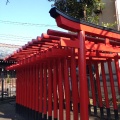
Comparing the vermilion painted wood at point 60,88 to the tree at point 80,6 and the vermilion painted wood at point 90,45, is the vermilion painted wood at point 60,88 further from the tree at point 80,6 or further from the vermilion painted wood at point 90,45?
the tree at point 80,6

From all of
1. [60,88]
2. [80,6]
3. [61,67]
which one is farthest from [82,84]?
[80,6]

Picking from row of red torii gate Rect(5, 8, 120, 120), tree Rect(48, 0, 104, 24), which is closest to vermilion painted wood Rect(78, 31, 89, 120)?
row of red torii gate Rect(5, 8, 120, 120)

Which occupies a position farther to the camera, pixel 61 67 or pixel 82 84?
pixel 61 67

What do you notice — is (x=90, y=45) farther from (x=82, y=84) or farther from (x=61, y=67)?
(x=61, y=67)

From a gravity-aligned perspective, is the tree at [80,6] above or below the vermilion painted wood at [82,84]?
above

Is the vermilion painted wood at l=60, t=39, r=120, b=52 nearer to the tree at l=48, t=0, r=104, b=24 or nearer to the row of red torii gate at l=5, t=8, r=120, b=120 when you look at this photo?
the row of red torii gate at l=5, t=8, r=120, b=120

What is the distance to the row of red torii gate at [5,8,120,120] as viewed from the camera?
4.48 m

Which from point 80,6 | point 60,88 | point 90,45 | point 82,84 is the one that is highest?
point 80,6

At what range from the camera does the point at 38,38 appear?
5102 millimetres

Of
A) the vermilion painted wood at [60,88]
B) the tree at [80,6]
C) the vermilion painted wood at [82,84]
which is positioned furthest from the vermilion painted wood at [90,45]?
the tree at [80,6]

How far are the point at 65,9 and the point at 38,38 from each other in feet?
25.2

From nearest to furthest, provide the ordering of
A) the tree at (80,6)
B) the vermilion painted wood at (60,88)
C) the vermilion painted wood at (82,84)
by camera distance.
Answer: the vermilion painted wood at (82,84) → the vermilion painted wood at (60,88) → the tree at (80,6)

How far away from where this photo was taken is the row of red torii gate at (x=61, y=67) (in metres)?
4.48

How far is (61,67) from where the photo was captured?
6219 mm
